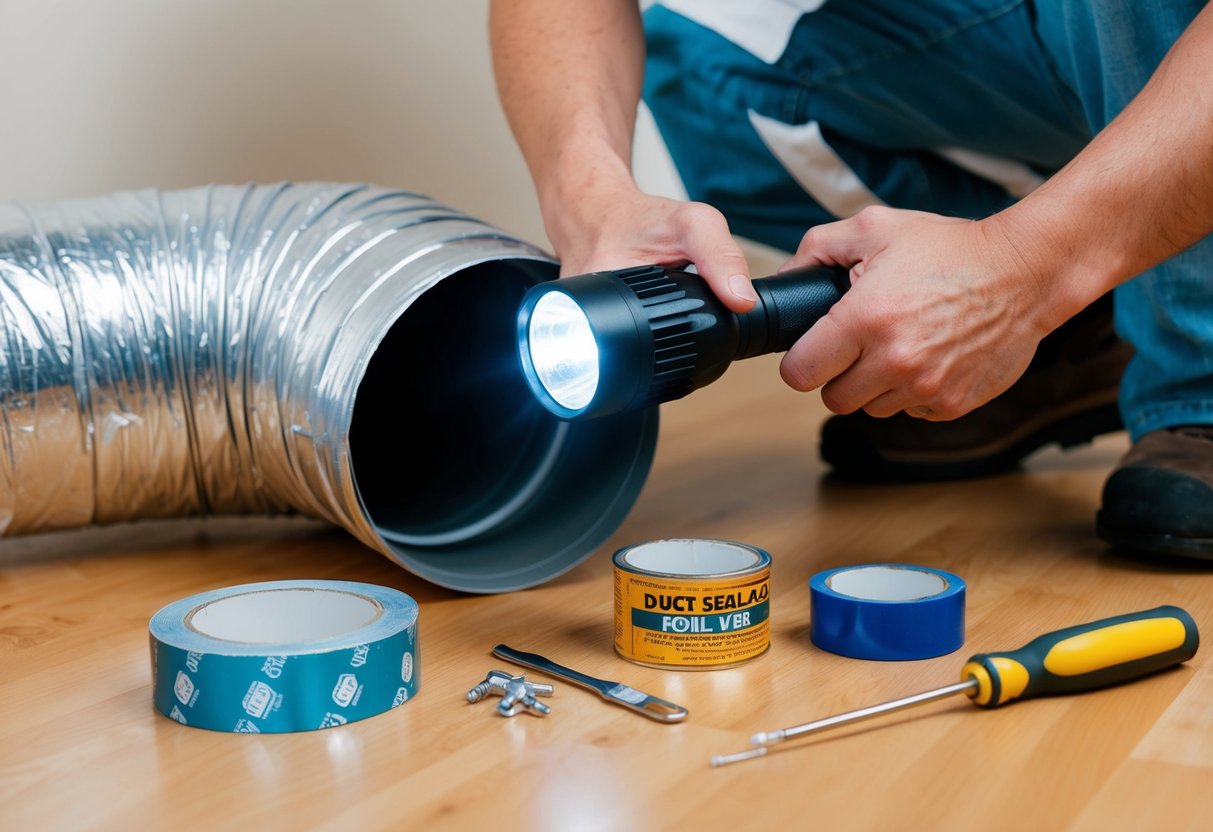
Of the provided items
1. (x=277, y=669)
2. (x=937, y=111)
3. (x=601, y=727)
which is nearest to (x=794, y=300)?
(x=601, y=727)

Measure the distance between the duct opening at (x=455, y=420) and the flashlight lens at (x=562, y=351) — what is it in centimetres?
27

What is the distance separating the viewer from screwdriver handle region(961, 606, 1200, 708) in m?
0.91

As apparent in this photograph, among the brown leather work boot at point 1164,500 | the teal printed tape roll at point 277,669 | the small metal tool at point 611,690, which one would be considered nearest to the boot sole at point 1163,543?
the brown leather work boot at point 1164,500

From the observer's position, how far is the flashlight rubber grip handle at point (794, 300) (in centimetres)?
106

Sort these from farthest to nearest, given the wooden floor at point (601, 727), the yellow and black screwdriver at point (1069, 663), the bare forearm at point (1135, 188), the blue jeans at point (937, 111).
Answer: the blue jeans at point (937, 111)
the bare forearm at point (1135, 188)
the yellow and black screwdriver at point (1069, 663)
the wooden floor at point (601, 727)

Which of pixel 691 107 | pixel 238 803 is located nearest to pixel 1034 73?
pixel 691 107

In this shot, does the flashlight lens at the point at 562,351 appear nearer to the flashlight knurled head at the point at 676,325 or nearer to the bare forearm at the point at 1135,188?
the flashlight knurled head at the point at 676,325

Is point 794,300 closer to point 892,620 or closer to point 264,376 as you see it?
point 892,620

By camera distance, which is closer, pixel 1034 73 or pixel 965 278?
pixel 965 278

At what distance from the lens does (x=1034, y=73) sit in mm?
1501

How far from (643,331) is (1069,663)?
1.26 ft

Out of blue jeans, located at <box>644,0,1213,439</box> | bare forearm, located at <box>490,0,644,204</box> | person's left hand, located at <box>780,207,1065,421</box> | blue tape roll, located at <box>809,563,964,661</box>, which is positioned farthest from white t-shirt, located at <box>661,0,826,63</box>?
blue tape roll, located at <box>809,563,964,661</box>

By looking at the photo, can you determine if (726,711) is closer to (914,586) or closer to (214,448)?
(914,586)

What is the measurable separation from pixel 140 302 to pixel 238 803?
62 centimetres
